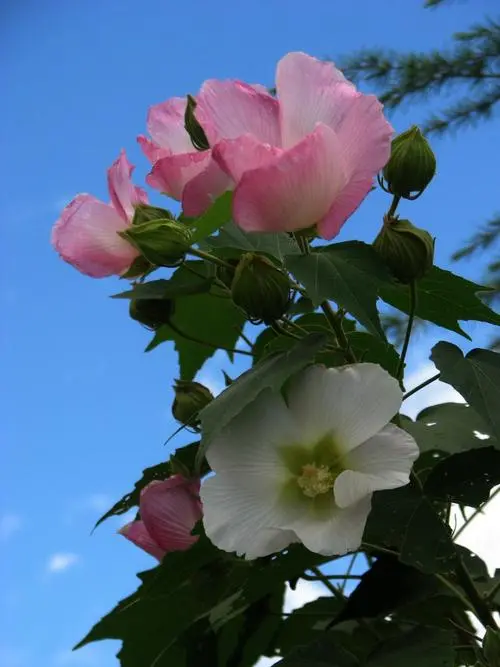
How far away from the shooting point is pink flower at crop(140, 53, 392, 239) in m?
0.54

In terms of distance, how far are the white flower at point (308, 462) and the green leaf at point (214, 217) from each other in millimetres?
116

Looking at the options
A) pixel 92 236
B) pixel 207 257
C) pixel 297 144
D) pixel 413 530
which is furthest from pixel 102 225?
pixel 413 530

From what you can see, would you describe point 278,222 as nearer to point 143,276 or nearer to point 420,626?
point 143,276

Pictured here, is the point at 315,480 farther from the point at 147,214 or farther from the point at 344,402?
the point at 147,214

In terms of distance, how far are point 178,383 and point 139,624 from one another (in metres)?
0.24

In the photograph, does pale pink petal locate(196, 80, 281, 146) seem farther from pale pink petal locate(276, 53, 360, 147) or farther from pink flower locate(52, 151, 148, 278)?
pink flower locate(52, 151, 148, 278)

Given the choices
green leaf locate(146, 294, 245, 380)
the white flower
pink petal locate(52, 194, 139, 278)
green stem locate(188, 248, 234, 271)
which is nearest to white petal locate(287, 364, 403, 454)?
the white flower

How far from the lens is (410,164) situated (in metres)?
0.62

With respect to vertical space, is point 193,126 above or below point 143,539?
above

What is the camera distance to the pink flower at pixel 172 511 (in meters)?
0.74

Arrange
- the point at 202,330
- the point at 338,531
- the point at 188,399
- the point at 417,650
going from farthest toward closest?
the point at 202,330, the point at 188,399, the point at 417,650, the point at 338,531

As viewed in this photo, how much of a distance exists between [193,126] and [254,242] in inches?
4.0

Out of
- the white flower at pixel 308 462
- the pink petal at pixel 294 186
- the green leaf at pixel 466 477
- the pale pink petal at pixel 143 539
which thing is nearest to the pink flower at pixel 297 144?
the pink petal at pixel 294 186

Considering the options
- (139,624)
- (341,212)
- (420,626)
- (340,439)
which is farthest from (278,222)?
(139,624)
